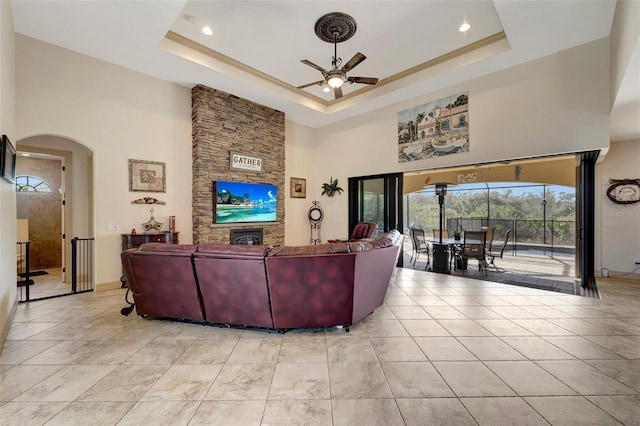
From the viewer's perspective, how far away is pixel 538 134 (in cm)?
430

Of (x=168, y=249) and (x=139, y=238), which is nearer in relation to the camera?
(x=168, y=249)

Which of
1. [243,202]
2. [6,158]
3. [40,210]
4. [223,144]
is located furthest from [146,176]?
[40,210]

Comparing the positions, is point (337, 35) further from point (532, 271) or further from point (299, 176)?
point (532, 271)

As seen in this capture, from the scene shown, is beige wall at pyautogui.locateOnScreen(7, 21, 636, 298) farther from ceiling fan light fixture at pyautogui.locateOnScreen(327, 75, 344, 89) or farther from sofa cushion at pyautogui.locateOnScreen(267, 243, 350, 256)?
sofa cushion at pyautogui.locateOnScreen(267, 243, 350, 256)

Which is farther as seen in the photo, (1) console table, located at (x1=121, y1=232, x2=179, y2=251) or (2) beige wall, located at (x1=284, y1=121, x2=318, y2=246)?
(2) beige wall, located at (x1=284, y1=121, x2=318, y2=246)

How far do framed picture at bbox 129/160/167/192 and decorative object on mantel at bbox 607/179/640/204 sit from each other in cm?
895

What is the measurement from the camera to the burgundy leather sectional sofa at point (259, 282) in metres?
2.62

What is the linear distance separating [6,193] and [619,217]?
9746 mm

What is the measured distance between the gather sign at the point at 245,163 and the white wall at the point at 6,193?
10.5 feet

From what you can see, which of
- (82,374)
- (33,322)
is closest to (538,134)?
(82,374)

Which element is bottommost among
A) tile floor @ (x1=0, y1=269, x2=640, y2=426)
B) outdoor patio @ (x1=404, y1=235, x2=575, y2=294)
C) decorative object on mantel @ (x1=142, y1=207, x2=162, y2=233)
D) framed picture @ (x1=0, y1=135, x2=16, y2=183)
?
outdoor patio @ (x1=404, y1=235, x2=575, y2=294)

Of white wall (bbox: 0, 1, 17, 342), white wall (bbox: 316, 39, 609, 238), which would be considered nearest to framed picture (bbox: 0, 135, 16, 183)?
white wall (bbox: 0, 1, 17, 342)

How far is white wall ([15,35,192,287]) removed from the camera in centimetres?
381

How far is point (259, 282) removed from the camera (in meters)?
2.65
